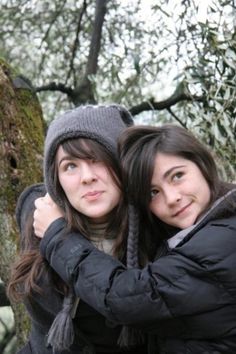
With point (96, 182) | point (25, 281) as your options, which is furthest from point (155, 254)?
point (25, 281)

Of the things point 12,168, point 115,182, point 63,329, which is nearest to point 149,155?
point 115,182

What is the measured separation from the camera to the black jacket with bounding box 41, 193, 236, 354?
1.55 m

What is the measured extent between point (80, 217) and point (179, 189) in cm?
38

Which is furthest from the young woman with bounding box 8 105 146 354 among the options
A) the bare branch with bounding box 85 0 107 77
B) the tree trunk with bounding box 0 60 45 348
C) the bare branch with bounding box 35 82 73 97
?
the bare branch with bounding box 85 0 107 77

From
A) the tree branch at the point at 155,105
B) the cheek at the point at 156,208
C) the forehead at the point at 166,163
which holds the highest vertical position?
the tree branch at the point at 155,105

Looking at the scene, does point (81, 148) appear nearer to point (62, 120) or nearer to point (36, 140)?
point (62, 120)

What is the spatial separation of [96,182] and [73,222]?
0.17 meters

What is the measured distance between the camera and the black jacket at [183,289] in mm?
1546

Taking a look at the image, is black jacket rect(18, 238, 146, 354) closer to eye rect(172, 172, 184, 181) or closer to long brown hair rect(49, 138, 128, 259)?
long brown hair rect(49, 138, 128, 259)

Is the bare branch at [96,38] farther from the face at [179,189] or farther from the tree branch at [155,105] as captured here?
the face at [179,189]

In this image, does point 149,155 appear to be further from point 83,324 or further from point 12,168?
point 12,168

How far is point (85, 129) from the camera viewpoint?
1.86m

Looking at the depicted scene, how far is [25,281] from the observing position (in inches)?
76.3

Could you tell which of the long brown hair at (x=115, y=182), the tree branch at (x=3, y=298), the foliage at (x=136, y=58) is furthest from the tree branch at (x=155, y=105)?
the long brown hair at (x=115, y=182)
